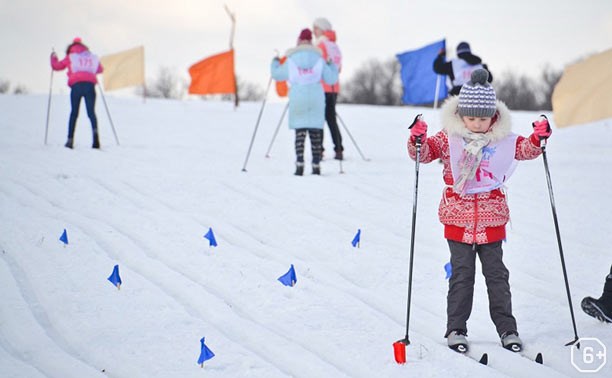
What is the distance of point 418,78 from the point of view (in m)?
13.0

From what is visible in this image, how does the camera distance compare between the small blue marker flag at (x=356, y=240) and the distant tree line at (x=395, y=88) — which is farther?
the distant tree line at (x=395, y=88)

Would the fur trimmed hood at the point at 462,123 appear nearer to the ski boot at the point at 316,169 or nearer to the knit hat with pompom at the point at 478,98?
the knit hat with pompom at the point at 478,98

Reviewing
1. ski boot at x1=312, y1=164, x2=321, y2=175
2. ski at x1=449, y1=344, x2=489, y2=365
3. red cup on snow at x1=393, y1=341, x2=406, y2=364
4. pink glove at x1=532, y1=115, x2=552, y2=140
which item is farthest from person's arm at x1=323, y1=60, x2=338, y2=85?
red cup on snow at x1=393, y1=341, x2=406, y2=364

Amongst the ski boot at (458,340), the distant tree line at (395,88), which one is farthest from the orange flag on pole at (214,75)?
the distant tree line at (395,88)

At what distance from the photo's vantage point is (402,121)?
61.5 feet

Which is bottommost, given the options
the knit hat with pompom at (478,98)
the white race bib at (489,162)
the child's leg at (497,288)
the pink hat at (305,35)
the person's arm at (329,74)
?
the child's leg at (497,288)

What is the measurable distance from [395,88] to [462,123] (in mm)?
67918

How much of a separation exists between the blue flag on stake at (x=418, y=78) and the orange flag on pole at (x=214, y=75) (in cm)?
426

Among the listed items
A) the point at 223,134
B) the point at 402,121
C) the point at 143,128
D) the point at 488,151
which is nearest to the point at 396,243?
the point at 488,151

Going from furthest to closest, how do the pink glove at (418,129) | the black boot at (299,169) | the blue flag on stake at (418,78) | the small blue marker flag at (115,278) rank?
1. the blue flag on stake at (418,78)
2. the black boot at (299,169)
3. the small blue marker flag at (115,278)
4. the pink glove at (418,129)

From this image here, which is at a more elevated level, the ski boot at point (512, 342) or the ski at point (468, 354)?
the ski boot at point (512, 342)

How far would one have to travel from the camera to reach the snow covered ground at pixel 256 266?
160 inches

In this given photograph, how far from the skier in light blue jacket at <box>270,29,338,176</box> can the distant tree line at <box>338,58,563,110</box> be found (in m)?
45.9

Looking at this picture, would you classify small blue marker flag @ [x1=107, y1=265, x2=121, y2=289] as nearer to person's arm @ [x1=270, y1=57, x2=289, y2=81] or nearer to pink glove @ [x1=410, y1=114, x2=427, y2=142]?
pink glove @ [x1=410, y1=114, x2=427, y2=142]
